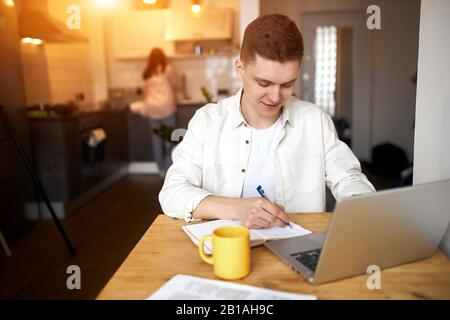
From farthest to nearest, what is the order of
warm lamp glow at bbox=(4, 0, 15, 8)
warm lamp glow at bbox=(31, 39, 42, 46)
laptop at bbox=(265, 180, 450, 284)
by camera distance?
warm lamp glow at bbox=(31, 39, 42, 46)
warm lamp glow at bbox=(4, 0, 15, 8)
laptop at bbox=(265, 180, 450, 284)

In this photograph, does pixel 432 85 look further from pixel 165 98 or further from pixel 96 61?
pixel 96 61

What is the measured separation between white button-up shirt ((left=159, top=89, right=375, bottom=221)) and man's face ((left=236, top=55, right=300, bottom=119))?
143mm

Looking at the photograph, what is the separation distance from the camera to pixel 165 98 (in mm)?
4906

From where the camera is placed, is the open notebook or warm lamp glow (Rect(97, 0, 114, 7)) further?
warm lamp glow (Rect(97, 0, 114, 7))

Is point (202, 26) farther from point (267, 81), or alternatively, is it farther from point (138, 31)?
point (267, 81)

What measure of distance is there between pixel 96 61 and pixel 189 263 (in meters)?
5.29

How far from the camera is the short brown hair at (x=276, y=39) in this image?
3.90 ft

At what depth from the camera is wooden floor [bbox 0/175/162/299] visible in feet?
7.73

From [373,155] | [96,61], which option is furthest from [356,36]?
[96,61]

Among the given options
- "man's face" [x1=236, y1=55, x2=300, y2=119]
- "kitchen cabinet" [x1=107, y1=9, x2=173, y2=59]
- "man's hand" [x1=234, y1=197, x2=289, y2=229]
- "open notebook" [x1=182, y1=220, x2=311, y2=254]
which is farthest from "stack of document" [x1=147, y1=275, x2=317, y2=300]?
"kitchen cabinet" [x1=107, y1=9, x2=173, y2=59]

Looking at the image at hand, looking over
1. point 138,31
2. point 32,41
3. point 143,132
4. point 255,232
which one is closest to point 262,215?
point 255,232

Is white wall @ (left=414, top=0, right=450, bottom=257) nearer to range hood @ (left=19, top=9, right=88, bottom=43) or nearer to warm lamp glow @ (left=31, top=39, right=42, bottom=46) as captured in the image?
range hood @ (left=19, top=9, right=88, bottom=43)

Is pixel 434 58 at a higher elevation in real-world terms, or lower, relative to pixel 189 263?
higher

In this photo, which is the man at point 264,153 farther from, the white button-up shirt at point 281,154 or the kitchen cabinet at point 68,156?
the kitchen cabinet at point 68,156
